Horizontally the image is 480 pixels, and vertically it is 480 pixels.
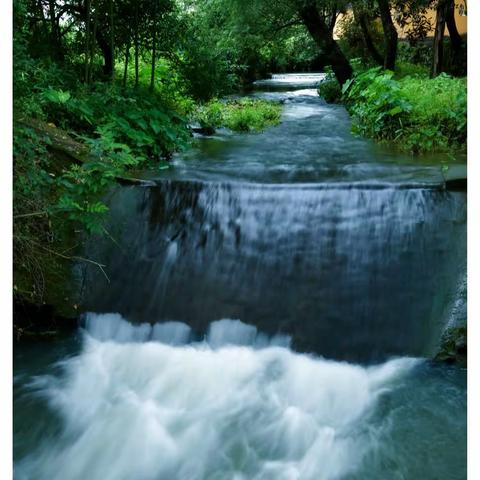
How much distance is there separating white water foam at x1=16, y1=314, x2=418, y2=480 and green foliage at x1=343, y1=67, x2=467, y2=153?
190 inches

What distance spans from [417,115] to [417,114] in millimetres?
21

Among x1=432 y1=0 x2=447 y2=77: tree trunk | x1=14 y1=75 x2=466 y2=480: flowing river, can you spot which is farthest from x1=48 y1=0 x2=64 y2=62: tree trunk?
x1=432 y1=0 x2=447 y2=77: tree trunk

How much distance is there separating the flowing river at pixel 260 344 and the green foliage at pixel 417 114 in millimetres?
2224

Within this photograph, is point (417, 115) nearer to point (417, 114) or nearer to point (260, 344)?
point (417, 114)

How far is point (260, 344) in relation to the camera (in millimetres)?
4801

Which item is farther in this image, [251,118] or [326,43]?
[326,43]

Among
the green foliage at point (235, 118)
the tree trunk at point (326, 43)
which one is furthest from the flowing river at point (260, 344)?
the tree trunk at point (326, 43)

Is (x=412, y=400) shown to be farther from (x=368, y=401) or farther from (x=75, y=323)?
(x=75, y=323)

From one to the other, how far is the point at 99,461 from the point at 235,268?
2202 mm

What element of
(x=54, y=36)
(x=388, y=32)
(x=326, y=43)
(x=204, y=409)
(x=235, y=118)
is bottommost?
(x=204, y=409)

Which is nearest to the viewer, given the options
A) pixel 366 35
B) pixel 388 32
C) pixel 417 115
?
pixel 417 115

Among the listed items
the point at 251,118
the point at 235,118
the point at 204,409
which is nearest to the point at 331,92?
the point at 251,118

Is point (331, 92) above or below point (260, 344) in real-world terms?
above

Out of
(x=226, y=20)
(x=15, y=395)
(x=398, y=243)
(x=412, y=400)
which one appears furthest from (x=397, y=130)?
(x=226, y=20)
